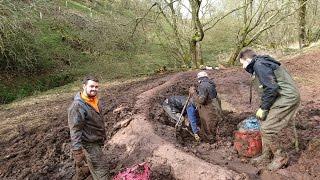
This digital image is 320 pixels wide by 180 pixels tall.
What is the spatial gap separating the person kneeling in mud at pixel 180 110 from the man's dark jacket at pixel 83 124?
10.1 feet

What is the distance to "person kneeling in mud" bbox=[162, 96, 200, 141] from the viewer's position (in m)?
8.78

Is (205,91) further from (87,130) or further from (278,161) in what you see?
(87,130)

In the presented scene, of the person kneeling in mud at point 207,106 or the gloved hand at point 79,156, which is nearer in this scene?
the gloved hand at point 79,156

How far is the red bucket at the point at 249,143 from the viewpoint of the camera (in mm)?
7008

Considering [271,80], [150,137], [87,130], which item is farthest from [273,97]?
[87,130]

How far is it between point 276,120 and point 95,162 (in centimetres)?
275

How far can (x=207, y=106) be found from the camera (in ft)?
27.9

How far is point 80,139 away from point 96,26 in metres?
20.9

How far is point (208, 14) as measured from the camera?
19.0 metres

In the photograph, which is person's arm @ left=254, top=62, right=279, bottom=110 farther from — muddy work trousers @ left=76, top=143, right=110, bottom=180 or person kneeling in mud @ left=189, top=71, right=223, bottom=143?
muddy work trousers @ left=76, top=143, right=110, bottom=180

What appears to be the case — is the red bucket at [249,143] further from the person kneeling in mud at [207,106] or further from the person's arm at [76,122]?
the person's arm at [76,122]

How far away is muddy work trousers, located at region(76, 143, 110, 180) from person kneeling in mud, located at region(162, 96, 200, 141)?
2.91 meters

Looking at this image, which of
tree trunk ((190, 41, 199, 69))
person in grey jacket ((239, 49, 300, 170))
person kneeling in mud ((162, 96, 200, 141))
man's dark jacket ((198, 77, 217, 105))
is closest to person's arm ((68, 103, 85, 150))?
person in grey jacket ((239, 49, 300, 170))

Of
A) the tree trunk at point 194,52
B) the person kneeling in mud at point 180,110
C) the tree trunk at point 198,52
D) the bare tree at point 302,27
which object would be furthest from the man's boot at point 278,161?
the bare tree at point 302,27
